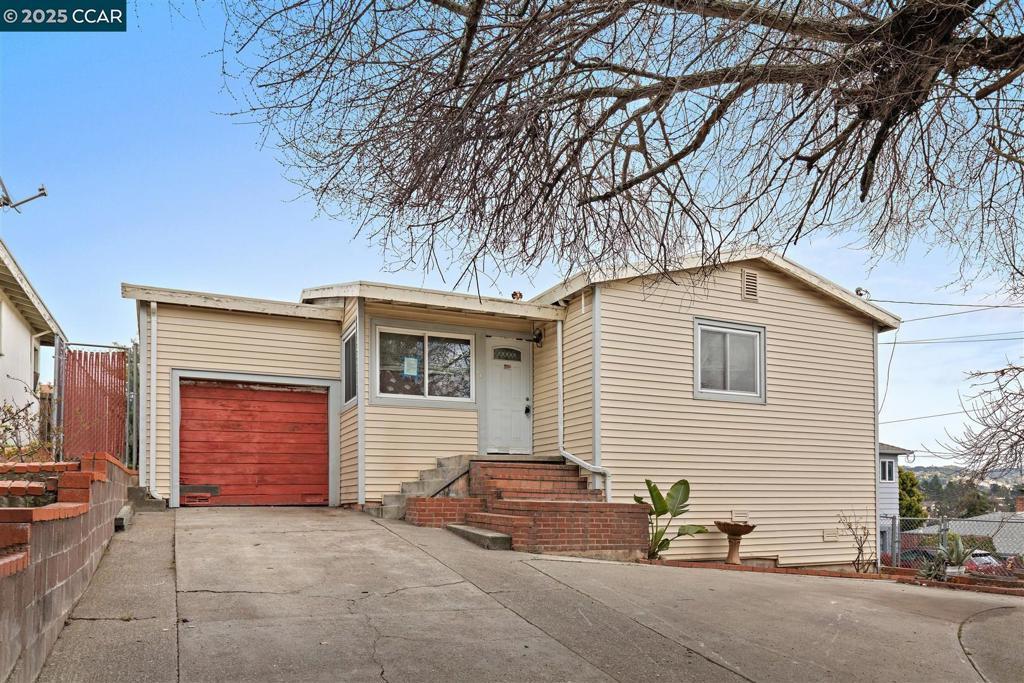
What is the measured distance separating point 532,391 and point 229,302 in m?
5.25

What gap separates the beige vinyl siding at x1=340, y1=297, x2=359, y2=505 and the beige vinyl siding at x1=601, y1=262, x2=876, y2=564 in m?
3.85

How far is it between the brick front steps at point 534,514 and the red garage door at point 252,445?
89.4 inches

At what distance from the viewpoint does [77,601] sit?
21.4ft

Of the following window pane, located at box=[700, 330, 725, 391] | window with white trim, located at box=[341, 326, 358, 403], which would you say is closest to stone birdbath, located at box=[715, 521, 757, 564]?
window pane, located at box=[700, 330, 725, 391]

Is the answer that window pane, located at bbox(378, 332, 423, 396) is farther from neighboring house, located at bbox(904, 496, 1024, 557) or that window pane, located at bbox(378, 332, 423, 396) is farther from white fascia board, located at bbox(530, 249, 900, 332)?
neighboring house, located at bbox(904, 496, 1024, 557)

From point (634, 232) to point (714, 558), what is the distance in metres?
8.41

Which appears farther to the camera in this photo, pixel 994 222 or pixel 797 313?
pixel 797 313

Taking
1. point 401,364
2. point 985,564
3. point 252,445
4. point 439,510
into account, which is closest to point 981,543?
point 985,564

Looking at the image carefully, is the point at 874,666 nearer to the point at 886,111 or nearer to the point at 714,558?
the point at 886,111

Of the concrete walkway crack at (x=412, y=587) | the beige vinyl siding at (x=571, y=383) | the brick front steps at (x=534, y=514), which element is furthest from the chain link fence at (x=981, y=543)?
the concrete walkway crack at (x=412, y=587)

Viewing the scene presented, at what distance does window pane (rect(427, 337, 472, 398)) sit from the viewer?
14242mm

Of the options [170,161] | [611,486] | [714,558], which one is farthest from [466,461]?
[170,161]

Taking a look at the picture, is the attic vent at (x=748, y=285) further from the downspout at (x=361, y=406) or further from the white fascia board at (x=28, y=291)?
the white fascia board at (x=28, y=291)

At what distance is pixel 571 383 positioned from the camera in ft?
46.1
